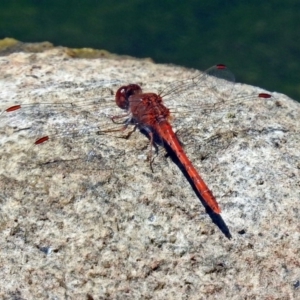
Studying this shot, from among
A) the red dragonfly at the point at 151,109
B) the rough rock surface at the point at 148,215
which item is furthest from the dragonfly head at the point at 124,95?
the rough rock surface at the point at 148,215

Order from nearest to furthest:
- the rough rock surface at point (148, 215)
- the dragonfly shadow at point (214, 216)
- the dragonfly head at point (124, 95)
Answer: the rough rock surface at point (148, 215) → the dragonfly shadow at point (214, 216) → the dragonfly head at point (124, 95)

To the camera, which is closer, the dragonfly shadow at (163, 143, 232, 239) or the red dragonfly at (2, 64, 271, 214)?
the dragonfly shadow at (163, 143, 232, 239)

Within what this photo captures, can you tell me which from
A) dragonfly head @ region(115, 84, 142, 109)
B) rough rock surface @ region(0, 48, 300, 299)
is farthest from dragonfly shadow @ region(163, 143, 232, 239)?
dragonfly head @ region(115, 84, 142, 109)

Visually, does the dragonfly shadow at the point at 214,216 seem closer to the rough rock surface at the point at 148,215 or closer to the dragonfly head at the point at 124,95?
the rough rock surface at the point at 148,215

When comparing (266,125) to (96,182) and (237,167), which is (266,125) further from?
(96,182)

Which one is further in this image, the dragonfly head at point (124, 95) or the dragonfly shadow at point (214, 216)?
the dragonfly head at point (124, 95)

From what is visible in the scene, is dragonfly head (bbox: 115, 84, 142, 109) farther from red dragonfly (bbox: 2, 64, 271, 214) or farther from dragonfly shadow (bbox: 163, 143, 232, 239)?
dragonfly shadow (bbox: 163, 143, 232, 239)

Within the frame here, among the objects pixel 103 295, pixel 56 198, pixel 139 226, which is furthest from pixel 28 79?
pixel 103 295
